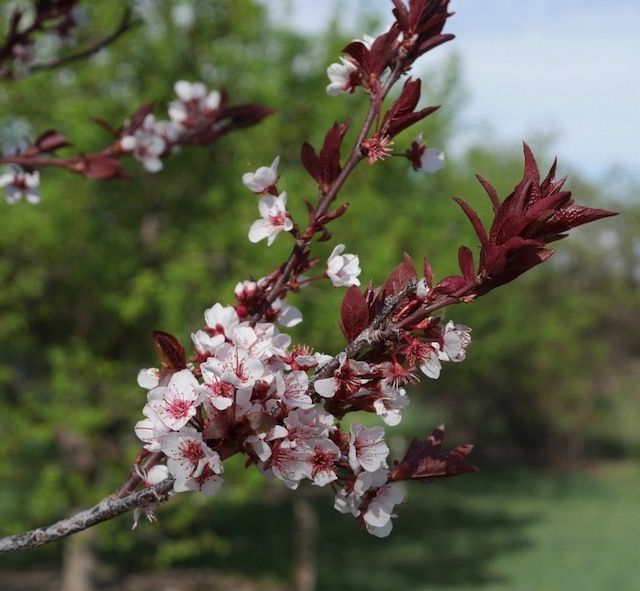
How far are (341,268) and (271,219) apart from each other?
0.16 metres

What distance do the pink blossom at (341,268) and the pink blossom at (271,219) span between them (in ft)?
0.35

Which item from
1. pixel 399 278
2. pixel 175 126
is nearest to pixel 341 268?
pixel 399 278

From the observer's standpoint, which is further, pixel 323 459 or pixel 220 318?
pixel 220 318

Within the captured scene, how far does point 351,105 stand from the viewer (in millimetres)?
12203

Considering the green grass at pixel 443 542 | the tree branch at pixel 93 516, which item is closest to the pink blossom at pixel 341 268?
the tree branch at pixel 93 516

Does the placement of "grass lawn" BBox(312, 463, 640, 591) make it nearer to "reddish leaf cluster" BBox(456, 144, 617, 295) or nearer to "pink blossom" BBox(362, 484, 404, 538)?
"pink blossom" BBox(362, 484, 404, 538)

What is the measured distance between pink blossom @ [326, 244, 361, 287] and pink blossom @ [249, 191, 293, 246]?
4.3 inches

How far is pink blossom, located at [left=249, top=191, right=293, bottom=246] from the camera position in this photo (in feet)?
4.19

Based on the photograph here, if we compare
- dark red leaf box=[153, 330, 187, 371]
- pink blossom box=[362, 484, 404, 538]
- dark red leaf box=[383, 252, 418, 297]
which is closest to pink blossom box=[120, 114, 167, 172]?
dark red leaf box=[153, 330, 187, 371]

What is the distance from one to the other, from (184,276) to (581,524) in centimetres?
1427

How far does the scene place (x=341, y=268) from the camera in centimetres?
122

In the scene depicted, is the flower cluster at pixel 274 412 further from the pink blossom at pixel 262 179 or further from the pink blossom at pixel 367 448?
the pink blossom at pixel 262 179

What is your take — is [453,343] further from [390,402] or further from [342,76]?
[342,76]

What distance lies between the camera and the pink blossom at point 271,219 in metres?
1.28
